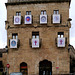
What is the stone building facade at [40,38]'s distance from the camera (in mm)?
34094

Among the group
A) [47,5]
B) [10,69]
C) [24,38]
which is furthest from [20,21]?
[10,69]

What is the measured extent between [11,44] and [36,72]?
676 cm

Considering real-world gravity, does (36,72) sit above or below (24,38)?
below

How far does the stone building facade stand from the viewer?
34.1 metres

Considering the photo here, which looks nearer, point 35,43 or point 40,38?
point 35,43

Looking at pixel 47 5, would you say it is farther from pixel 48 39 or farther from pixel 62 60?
pixel 62 60

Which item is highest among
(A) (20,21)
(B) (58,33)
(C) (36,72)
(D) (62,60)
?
(A) (20,21)

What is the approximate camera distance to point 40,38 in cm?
3462

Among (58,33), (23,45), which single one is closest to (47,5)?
(58,33)

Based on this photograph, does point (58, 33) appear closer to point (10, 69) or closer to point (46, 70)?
point (46, 70)

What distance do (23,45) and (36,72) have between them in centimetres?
537

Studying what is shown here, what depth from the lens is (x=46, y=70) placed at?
3475 centimetres

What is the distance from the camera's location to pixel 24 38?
35062 mm

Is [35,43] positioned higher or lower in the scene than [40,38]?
lower
